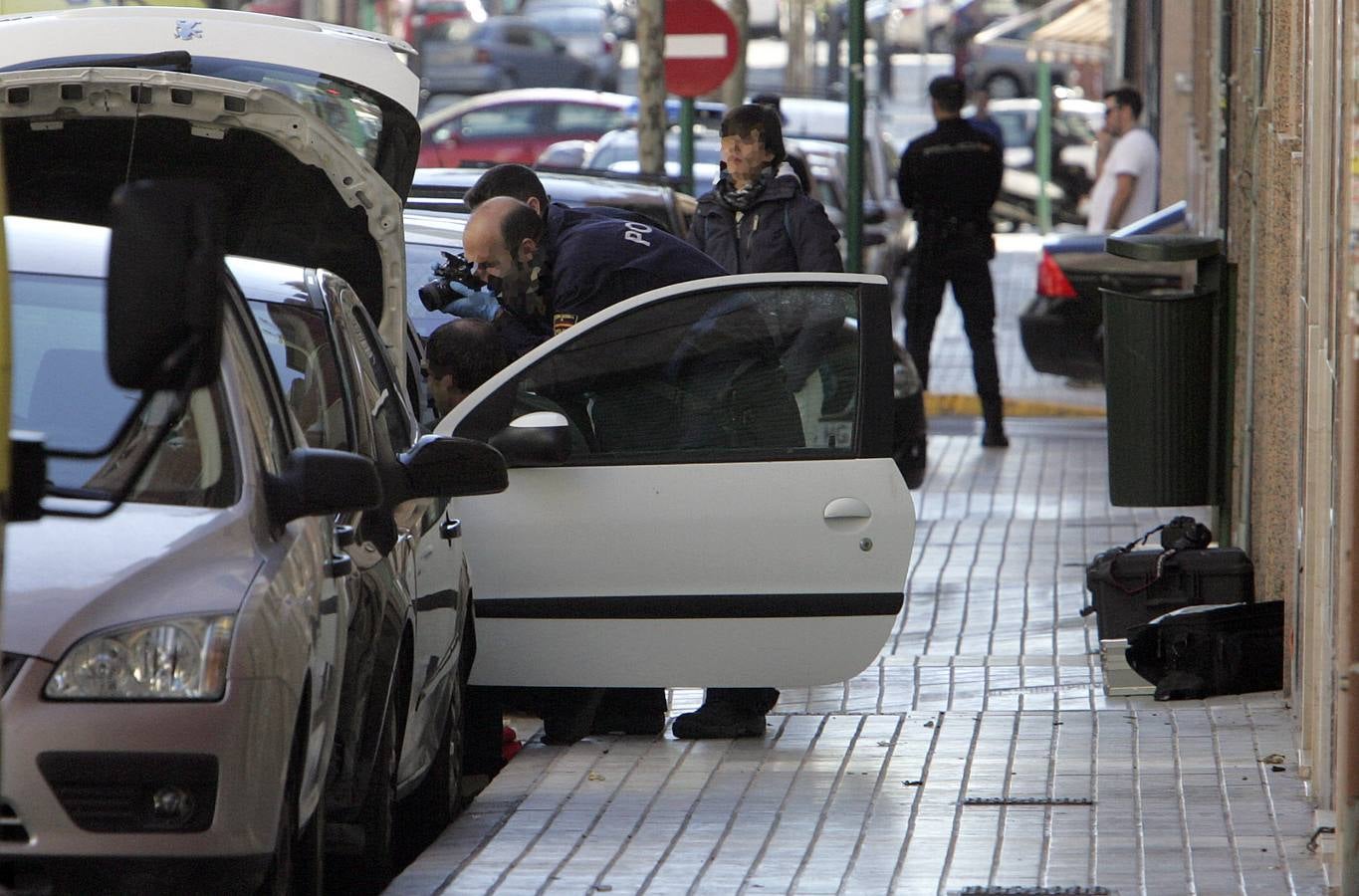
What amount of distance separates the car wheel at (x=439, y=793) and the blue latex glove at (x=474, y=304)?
5.77 feet

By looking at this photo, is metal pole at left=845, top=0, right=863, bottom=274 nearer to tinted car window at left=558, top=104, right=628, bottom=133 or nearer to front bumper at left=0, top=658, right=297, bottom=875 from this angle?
front bumper at left=0, top=658, right=297, bottom=875

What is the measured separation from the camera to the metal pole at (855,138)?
48.6ft

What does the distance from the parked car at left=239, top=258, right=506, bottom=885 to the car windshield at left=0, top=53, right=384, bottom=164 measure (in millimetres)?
2231

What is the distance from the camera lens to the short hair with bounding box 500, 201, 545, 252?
26.7 feet

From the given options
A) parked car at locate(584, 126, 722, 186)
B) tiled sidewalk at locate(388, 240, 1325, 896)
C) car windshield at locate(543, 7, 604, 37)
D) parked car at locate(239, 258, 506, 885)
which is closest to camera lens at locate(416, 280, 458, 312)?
tiled sidewalk at locate(388, 240, 1325, 896)

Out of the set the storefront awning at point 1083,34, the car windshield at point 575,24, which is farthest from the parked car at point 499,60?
the storefront awning at point 1083,34

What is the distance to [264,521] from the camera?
4.95 metres

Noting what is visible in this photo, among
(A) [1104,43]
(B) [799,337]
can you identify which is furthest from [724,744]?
(A) [1104,43]

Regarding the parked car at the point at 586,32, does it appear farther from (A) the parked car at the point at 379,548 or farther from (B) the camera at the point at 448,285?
(A) the parked car at the point at 379,548

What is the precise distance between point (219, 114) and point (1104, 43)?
34.4 metres

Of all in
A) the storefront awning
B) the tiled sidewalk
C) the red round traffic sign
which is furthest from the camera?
the storefront awning

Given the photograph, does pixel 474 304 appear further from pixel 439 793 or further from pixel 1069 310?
pixel 1069 310

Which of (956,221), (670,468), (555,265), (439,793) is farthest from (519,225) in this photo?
(956,221)

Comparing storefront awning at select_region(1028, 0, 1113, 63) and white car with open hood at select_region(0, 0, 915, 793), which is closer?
white car with open hood at select_region(0, 0, 915, 793)
